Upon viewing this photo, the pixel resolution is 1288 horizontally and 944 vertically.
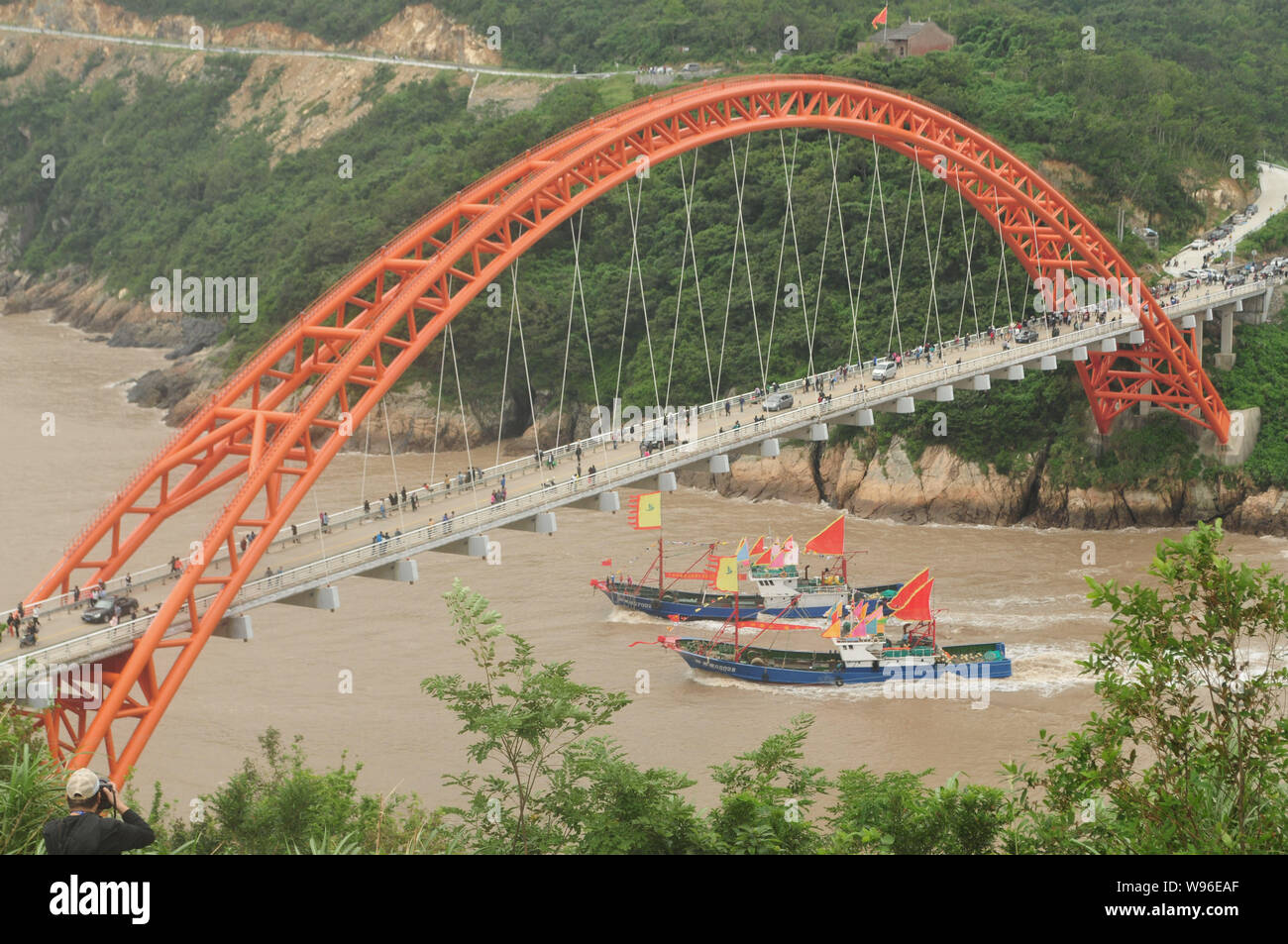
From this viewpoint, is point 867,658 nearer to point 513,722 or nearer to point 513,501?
point 513,501

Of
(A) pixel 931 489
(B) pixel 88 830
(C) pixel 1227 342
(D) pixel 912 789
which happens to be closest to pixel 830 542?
(A) pixel 931 489

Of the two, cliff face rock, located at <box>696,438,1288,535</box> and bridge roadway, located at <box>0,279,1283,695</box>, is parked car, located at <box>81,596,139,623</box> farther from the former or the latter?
cliff face rock, located at <box>696,438,1288,535</box>

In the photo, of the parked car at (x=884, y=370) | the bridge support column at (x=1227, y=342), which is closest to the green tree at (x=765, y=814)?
the parked car at (x=884, y=370)

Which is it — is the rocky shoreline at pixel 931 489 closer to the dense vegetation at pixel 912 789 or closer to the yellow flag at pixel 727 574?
the yellow flag at pixel 727 574

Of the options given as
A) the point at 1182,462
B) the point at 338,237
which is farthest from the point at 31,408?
the point at 1182,462

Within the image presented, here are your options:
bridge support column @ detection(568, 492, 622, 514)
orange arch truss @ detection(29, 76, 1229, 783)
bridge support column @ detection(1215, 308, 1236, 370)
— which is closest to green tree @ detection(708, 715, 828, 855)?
orange arch truss @ detection(29, 76, 1229, 783)
